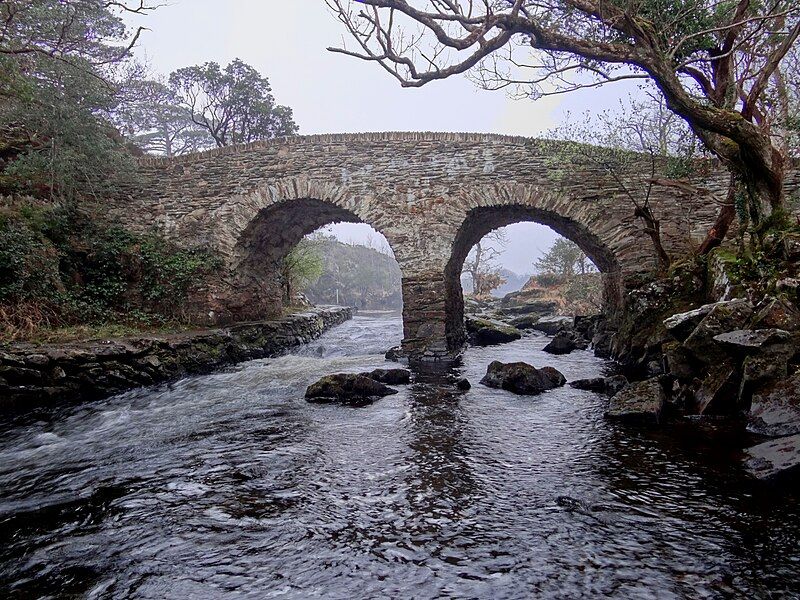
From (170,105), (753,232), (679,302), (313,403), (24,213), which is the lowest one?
(313,403)

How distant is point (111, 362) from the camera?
845 centimetres

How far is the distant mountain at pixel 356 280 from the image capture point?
50.9 m

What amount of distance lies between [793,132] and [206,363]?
14.8 metres

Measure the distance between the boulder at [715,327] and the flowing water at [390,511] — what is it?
4.31 feet

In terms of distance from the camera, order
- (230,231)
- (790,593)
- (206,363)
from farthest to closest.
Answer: (230,231) < (206,363) < (790,593)

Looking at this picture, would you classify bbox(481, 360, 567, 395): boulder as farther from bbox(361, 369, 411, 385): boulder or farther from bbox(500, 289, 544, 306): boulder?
bbox(500, 289, 544, 306): boulder

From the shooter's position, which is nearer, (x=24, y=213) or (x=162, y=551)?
(x=162, y=551)

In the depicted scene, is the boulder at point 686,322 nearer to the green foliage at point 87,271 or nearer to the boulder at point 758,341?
the boulder at point 758,341

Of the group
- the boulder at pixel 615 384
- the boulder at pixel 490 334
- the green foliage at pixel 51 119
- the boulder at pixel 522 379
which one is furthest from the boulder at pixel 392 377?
the green foliage at pixel 51 119

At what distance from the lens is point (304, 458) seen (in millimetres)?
4938

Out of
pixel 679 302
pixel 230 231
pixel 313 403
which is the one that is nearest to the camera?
pixel 313 403

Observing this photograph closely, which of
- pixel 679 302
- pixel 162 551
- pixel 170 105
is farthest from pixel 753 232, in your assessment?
pixel 170 105

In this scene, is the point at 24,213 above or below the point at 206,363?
above

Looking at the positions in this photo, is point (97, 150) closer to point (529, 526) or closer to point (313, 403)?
point (313, 403)
